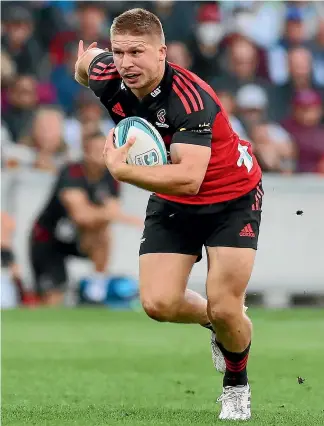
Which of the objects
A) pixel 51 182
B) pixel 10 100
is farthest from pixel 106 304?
pixel 10 100

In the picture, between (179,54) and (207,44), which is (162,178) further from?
(207,44)

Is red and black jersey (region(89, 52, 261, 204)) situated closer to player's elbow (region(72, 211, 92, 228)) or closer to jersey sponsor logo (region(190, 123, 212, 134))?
jersey sponsor logo (region(190, 123, 212, 134))

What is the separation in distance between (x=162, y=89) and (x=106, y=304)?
7602 millimetres

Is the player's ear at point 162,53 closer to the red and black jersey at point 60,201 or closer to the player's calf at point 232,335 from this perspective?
the player's calf at point 232,335

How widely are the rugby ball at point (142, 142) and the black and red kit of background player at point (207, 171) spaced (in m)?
0.10

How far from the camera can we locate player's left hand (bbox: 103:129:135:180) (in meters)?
5.82

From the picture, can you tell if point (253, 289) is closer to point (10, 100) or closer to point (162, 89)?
point (10, 100)

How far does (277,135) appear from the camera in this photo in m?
14.7

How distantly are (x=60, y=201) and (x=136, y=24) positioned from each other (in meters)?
7.49

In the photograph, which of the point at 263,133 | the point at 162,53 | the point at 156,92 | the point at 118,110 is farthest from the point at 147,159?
the point at 263,133

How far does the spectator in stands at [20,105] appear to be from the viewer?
14336 millimetres

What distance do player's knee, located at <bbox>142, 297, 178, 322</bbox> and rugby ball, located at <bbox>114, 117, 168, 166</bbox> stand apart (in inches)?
33.2

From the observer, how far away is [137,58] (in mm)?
5949

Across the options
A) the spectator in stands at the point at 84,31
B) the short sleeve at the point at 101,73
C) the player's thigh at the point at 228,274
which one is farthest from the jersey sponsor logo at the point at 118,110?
the spectator in stands at the point at 84,31
